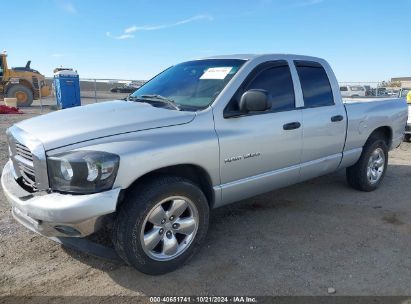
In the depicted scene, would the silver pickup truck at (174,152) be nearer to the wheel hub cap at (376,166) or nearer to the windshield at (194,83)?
Answer: the windshield at (194,83)

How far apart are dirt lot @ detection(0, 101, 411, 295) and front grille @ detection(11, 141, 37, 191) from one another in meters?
0.82

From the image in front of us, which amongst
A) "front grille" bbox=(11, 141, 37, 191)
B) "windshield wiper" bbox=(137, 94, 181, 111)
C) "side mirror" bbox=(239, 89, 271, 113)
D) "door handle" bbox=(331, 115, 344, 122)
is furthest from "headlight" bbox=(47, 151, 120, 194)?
"door handle" bbox=(331, 115, 344, 122)

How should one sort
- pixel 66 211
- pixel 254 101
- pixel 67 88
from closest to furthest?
pixel 66 211, pixel 254 101, pixel 67 88

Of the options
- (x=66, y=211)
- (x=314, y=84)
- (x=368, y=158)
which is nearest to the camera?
(x=66, y=211)

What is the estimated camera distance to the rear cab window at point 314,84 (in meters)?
4.52

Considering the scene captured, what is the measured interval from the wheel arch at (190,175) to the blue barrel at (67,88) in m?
14.8

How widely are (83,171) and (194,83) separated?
168cm

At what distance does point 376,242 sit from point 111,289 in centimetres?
266

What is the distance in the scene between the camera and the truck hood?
9.80 feet

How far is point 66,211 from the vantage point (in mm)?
2736

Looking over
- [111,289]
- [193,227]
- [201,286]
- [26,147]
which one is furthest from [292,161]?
[26,147]

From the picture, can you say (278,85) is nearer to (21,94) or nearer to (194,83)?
(194,83)

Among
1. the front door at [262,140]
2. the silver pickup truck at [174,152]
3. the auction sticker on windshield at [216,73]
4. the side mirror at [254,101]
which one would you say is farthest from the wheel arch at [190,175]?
the auction sticker on windshield at [216,73]

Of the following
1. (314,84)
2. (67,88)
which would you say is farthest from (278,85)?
(67,88)
